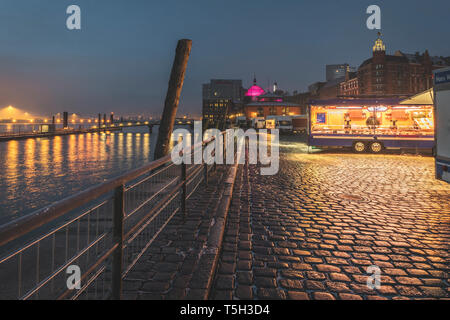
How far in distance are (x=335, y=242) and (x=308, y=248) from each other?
1.70 ft

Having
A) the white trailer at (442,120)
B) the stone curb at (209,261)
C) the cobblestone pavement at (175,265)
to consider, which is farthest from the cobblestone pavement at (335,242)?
the white trailer at (442,120)

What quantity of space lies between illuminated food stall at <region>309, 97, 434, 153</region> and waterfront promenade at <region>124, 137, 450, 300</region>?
34.4 feet

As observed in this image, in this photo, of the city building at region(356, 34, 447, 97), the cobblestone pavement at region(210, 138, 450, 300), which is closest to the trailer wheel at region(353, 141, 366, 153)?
the cobblestone pavement at region(210, 138, 450, 300)

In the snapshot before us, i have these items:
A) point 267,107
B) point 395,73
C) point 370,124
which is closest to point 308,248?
point 370,124

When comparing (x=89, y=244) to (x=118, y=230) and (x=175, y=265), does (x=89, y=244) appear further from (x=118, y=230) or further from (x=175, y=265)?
(x=175, y=265)

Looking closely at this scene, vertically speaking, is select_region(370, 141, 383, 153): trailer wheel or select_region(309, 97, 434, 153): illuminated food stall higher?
select_region(309, 97, 434, 153): illuminated food stall

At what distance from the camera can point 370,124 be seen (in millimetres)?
18125

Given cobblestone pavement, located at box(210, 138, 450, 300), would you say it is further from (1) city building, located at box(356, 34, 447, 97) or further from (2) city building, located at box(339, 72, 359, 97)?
(2) city building, located at box(339, 72, 359, 97)

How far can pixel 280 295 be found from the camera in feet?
10.2

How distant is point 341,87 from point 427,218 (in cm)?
12326

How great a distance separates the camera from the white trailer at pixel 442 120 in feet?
21.9

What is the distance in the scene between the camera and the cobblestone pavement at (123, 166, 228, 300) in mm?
2980

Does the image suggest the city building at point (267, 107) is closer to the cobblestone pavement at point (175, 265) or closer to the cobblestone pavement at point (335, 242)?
the cobblestone pavement at point (335, 242)
